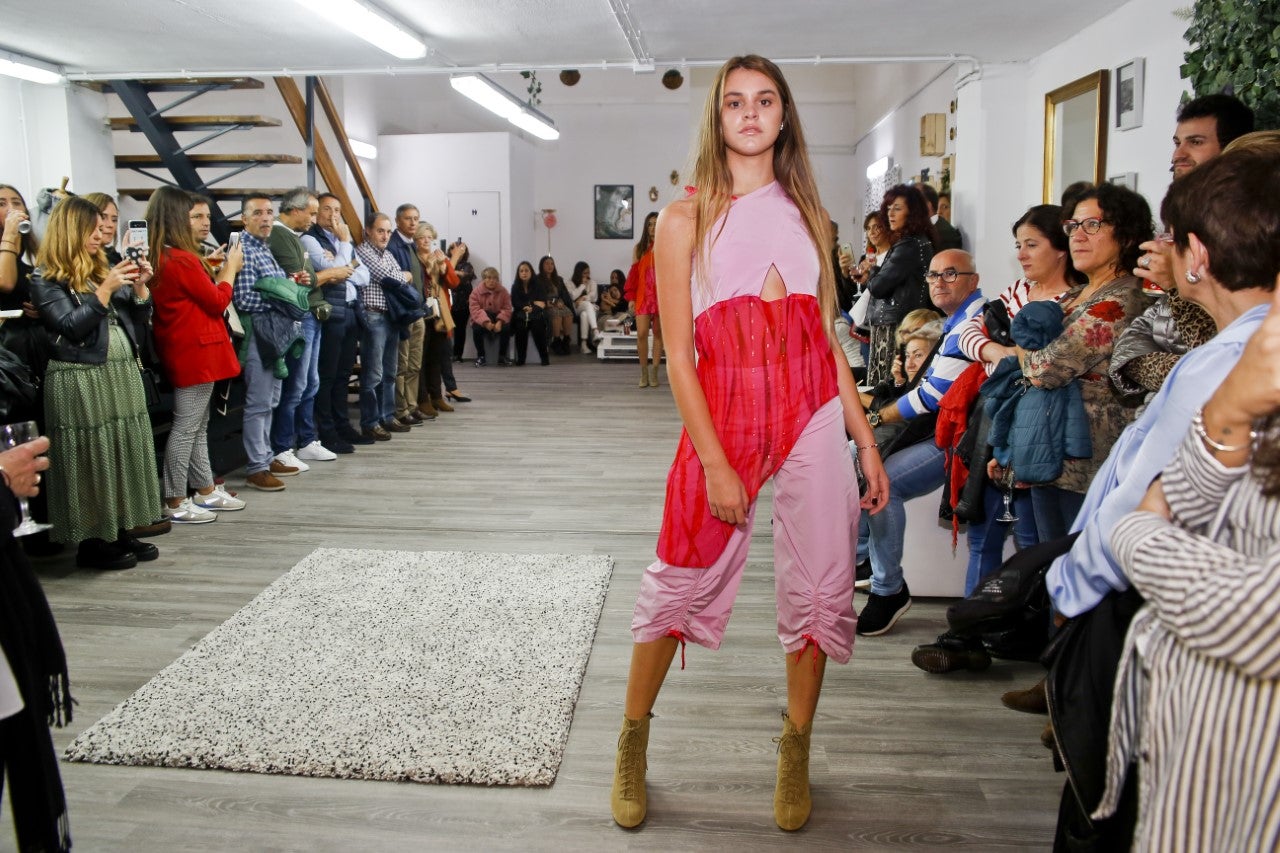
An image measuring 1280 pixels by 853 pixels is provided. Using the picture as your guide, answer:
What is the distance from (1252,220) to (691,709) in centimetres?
188

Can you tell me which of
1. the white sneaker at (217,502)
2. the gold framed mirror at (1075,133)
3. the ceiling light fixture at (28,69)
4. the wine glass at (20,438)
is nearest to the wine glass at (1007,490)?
the wine glass at (20,438)

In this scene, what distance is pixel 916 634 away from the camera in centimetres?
324

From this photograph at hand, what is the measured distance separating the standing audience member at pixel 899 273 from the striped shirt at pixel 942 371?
140 cm

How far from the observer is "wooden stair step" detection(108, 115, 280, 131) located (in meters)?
6.81

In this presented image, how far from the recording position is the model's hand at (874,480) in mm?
2158

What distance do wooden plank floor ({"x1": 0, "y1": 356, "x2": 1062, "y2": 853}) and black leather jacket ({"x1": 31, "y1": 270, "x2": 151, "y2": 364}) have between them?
86 cm

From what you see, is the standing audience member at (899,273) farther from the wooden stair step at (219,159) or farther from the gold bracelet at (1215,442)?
the wooden stair step at (219,159)

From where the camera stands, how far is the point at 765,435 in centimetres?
198

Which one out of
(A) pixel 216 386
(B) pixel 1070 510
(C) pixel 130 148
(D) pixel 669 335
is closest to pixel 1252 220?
(D) pixel 669 335

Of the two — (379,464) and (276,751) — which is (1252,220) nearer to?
(276,751)

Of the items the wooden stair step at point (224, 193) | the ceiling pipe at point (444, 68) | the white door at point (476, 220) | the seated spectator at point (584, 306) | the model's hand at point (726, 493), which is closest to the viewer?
the model's hand at point (726, 493)

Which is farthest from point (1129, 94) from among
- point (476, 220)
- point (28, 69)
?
point (476, 220)

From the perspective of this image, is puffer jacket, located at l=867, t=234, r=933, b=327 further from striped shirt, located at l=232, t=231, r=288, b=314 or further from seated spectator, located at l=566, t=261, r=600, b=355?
seated spectator, located at l=566, t=261, r=600, b=355

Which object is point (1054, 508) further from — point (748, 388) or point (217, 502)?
point (217, 502)
